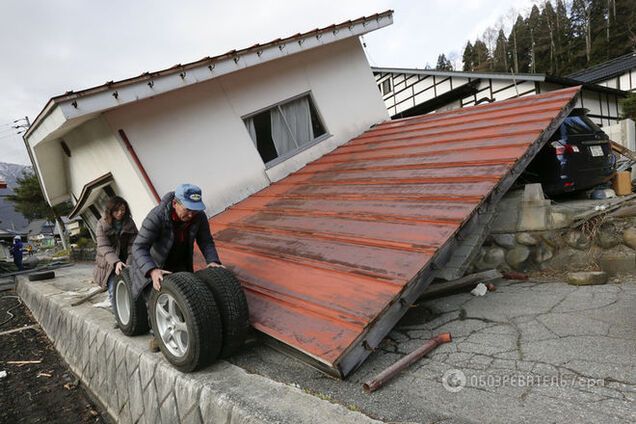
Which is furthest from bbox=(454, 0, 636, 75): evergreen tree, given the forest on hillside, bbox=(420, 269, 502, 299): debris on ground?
bbox=(420, 269, 502, 299): debris on ground

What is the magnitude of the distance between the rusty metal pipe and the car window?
4118 millimetres

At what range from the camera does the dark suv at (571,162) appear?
16.1 feet

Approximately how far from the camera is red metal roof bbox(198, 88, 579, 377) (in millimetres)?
2562

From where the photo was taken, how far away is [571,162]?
492 cm

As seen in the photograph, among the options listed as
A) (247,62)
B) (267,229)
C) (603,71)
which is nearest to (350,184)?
(267,229)

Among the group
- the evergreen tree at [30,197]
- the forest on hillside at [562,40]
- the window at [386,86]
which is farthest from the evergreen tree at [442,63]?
the evergreen tree at [30,197]

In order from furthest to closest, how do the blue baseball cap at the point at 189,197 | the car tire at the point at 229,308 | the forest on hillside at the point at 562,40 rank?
1. the forest on hillside at the point at 562,40
2. the blue baseball cap at the point at 189,197
3. the car tire at the point at 229,308

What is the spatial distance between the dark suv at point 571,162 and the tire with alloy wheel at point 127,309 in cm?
526

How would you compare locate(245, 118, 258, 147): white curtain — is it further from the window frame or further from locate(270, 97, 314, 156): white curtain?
locate(270, 97, 314, 156): white curtain

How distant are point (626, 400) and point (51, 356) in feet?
25.1

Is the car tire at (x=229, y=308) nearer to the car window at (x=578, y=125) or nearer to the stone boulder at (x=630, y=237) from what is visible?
the stone boulder at (x=630, y=237)

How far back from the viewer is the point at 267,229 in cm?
488

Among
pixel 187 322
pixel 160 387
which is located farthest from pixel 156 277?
pixel 160 387

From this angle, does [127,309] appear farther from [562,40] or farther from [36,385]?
[562,40]
